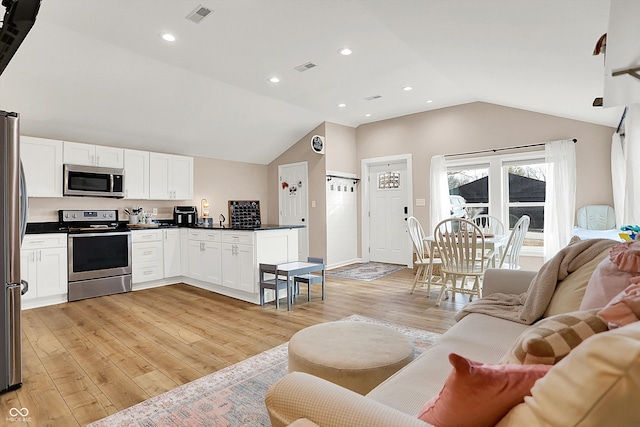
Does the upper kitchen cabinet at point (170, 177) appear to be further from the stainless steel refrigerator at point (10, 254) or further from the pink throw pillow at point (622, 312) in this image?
the pink throw pillow at point (622, 312)

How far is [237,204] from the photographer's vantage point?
6801 millimetres

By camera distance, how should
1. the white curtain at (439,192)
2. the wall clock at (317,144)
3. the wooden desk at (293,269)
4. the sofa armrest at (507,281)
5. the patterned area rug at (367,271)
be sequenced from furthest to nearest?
the wall clock at (317,144), the white curtain at (439,192), the patterned area rug at (367,271), the wooden desk at (293,269), the sofa armrest at (507,281)

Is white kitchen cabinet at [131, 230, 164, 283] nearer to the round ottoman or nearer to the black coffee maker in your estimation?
the black coffee maker

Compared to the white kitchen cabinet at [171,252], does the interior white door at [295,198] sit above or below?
above

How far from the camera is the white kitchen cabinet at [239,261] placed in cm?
404

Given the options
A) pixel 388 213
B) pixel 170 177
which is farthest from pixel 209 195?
pixel 388 213

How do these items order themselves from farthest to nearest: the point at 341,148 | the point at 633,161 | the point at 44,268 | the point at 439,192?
1. the point at 341,148
2. the point at 439,192
3. the point at 44,268
4. the point at 633,161

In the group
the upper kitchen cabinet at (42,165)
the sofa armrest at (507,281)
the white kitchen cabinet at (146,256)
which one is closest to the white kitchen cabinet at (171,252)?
the white kitchen cabinet at (146,256)

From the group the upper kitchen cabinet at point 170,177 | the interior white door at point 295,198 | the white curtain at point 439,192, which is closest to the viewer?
the upper kitchen cabinet at point 170,177

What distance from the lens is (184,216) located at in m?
5.71

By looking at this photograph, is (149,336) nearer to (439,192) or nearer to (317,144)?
(317,144)

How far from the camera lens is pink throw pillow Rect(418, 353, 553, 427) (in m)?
0.69

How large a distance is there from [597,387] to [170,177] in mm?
5871

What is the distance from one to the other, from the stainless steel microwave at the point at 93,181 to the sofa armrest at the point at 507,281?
488 cm
